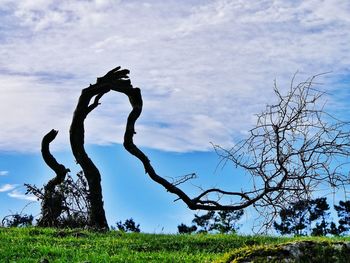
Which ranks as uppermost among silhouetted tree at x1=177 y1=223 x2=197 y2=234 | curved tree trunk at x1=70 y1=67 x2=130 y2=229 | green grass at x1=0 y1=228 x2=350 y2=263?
curved tree trunk at x1=70 y1=67 x2=130 y2=229

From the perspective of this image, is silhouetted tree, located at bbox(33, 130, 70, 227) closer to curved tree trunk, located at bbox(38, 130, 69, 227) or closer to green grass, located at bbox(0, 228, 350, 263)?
curved tree trunk, located at bbox(38, 130, 69, 227)

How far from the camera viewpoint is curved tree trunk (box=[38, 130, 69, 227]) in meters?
19.6

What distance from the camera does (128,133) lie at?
19109 mm

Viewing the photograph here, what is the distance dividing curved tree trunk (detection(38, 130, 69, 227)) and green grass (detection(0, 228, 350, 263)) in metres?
3.65

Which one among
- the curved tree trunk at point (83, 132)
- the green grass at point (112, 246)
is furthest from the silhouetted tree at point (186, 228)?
the green grass at point (112, 246)

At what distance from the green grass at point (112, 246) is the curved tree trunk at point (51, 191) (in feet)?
12.0

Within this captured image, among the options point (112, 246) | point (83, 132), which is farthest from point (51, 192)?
point (112, 246)

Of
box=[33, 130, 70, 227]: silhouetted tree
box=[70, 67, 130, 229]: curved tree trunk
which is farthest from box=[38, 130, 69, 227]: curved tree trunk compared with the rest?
box=[70, 67, 130, 229]: curved tree trunk

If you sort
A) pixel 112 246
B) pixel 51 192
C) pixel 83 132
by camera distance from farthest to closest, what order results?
pixel 51 192
pixel 83 132
pixel 112 246

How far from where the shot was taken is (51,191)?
20.1 meters

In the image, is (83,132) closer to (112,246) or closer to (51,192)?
(51,192)

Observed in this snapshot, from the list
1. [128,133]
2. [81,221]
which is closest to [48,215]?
[81,221]

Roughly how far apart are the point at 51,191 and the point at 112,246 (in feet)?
28.0

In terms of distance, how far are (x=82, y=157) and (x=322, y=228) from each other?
7.57 metres
